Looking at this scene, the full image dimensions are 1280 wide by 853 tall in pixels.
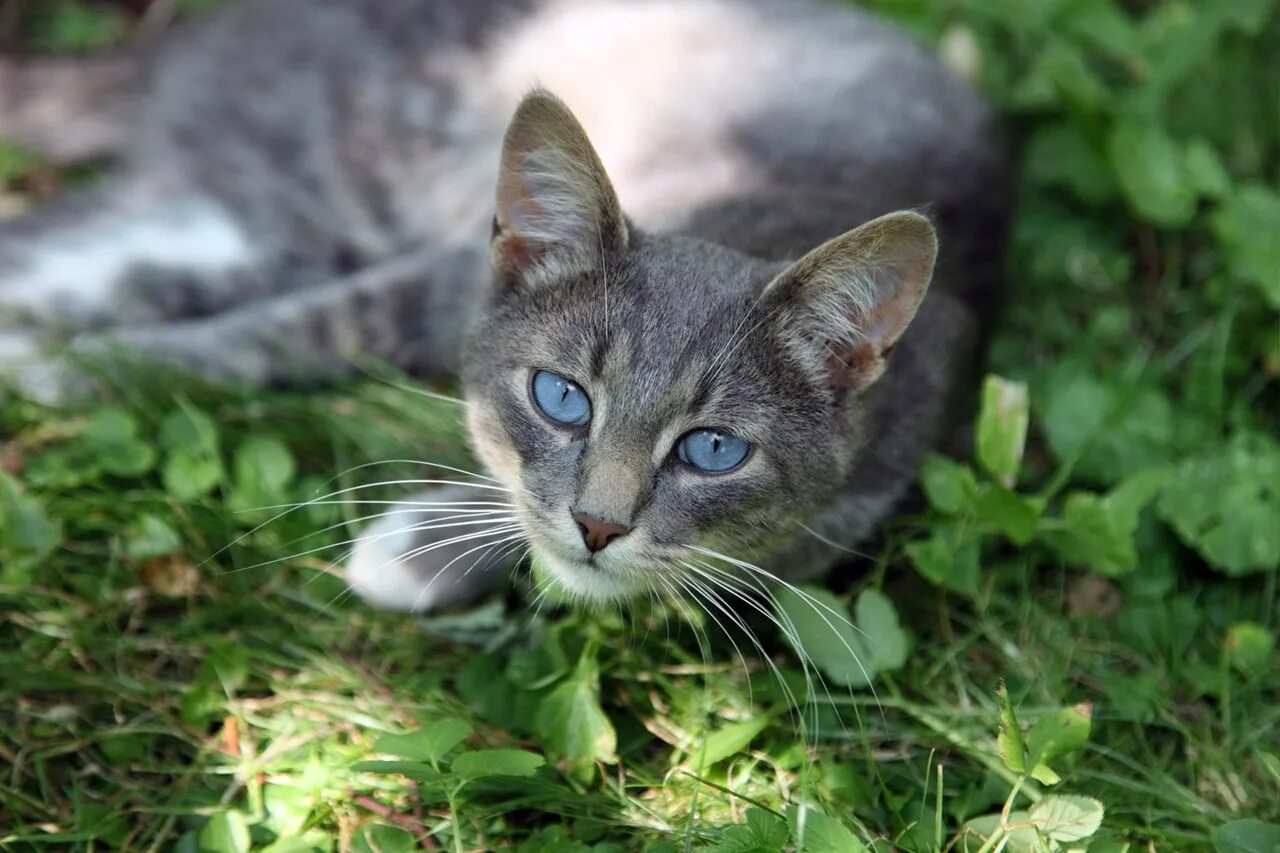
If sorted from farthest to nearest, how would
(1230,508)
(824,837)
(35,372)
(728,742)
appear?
(35,372) < (1230,508) < (728,742) < (824,837)

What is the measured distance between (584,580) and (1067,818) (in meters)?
0.94

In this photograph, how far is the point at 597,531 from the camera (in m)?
2.01

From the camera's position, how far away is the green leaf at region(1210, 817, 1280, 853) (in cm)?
201

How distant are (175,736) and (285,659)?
26cm

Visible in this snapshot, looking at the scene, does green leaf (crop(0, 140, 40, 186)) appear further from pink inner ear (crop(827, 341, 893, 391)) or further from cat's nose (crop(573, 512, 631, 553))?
pink inner ear (crop(827, 341, 893, 391))

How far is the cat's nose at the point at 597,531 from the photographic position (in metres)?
2.01

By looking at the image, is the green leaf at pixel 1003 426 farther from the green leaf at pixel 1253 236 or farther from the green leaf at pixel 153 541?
the green leaf at pixel 153 541

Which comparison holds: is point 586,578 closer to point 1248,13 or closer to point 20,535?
point 20,535

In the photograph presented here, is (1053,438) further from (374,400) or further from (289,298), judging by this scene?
(289,298)

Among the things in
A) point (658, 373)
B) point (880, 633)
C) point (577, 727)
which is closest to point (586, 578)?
point (577, 727)

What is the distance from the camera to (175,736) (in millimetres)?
2312

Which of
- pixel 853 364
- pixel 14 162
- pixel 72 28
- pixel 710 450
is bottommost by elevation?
pixel 710 450

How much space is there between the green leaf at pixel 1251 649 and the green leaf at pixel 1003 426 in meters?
0.61

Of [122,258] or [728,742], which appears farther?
[122,258]
